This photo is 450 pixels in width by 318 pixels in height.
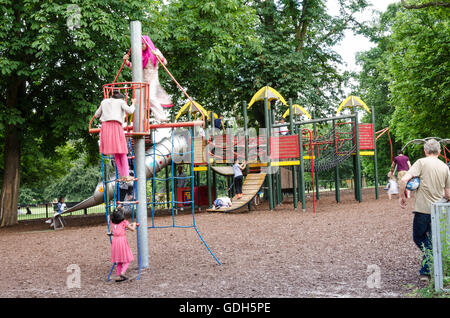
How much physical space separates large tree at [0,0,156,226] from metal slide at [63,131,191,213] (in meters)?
2.43

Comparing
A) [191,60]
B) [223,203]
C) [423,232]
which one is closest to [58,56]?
[191,60]

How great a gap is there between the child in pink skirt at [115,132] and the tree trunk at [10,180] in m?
12.0

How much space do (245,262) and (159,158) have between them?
1064 cm

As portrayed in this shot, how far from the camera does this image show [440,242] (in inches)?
188

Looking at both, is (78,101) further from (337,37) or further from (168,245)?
(337,37)

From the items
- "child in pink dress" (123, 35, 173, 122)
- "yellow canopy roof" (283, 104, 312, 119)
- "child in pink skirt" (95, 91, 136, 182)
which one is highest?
"yellow canopy roof" (283, 104, 312, 119)

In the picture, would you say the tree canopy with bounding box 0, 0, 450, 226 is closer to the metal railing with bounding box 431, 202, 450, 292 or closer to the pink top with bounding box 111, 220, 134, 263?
the pink top with bounding box 111, 220, 134, 263

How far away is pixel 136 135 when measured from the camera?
21.9 ft

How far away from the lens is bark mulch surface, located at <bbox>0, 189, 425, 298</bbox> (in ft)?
17.6

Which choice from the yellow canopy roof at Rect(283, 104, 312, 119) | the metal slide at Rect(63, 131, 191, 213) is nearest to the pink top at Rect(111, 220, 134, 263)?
the metal slide at Rect(63, 131, 191, 213)

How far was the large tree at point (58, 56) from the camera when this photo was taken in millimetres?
12016

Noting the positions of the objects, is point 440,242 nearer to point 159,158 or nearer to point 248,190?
point 248,190

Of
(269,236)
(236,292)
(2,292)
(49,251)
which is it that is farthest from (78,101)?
(236,292)

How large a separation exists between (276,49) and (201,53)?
5.53 m
